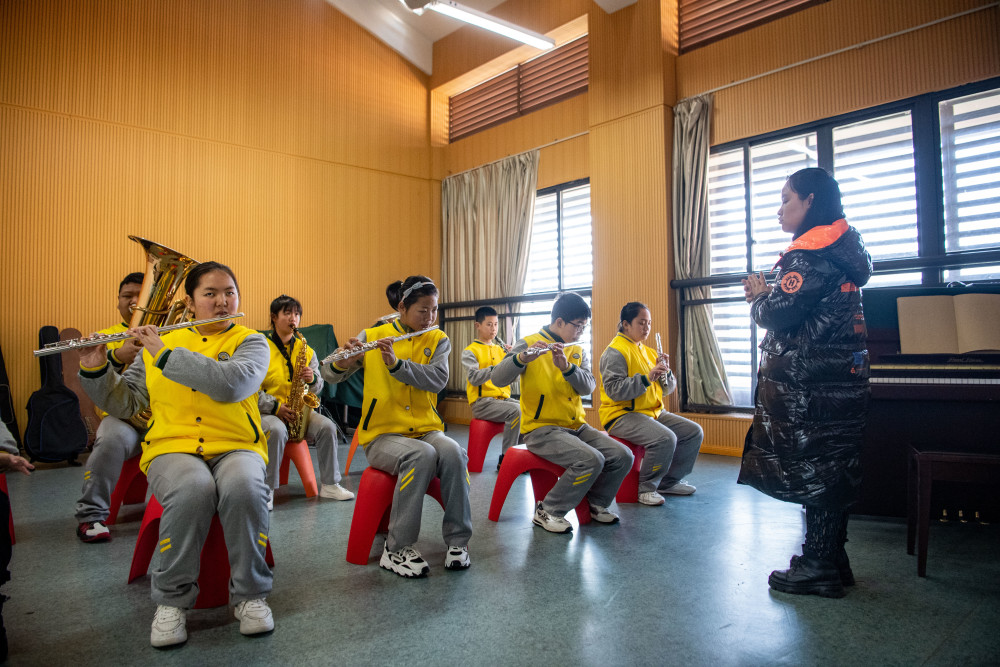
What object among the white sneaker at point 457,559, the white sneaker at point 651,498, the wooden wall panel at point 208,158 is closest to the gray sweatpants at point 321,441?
the white sneaker at point 457,559

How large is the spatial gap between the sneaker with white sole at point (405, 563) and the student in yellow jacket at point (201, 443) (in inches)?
23.0

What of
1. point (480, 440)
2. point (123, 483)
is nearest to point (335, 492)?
point (123, 483)

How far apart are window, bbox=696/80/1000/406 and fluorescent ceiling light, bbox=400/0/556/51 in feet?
→ 6.95

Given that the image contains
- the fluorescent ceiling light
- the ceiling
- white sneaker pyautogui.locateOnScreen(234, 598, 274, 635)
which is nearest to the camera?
white sneaker pyautogui.locateOnScreen(234, 598, 274, 635)

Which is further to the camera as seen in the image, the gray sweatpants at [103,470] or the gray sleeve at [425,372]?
the gray sweatpants at [103,470]

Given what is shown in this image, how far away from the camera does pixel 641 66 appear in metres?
5.96

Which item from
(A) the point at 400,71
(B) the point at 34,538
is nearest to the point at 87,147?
(A) the point at 400,71

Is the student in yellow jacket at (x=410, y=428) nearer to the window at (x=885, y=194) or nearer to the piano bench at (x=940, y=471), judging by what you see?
the piano bench at (x=940, y=471)

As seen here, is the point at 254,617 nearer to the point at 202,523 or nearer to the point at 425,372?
the point at 202,523

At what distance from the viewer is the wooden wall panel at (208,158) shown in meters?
5.84

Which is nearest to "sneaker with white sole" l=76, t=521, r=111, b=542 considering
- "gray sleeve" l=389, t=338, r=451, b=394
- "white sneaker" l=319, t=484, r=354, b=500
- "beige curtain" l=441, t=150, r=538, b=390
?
"white sneaker" l=319, t=484, r=354, b=500

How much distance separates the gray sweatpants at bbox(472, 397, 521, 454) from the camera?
15.7 feet

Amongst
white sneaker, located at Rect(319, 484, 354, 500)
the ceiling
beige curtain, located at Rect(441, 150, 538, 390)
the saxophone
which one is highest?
the ceiling

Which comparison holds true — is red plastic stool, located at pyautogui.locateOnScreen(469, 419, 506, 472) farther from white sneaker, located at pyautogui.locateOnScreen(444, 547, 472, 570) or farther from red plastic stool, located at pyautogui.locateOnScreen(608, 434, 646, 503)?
white sneaker, located at pyautogui.locateOnScreen(444, 547, 472, 570)
